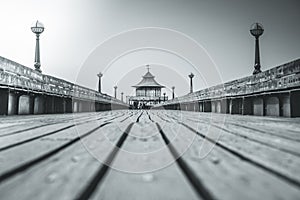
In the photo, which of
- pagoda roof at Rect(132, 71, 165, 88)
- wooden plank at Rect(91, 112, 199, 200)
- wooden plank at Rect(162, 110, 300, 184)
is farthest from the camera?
pagoda roof at Rect(132, 71, 165, 88)

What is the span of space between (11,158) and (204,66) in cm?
470

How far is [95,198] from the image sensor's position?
76 centimetres

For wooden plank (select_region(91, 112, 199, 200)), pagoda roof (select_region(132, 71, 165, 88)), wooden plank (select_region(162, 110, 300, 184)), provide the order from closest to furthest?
wooden plank (select_region(91, 112, 199, 200)) → wooden plank (select_region(162, 110, 300, 184)) → pagoda roof (select_region(132, 71, 165, 88))

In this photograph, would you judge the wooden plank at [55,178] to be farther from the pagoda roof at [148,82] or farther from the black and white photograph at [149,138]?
the pagoda roof at [148,82]

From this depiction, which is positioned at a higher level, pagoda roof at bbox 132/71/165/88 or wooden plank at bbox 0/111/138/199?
pagoda roof at bbox 132/71/165/88

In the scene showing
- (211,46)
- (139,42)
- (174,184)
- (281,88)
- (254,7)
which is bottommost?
(174,184)

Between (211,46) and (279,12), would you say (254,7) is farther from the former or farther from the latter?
(211,46)

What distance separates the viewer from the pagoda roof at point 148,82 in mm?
66562

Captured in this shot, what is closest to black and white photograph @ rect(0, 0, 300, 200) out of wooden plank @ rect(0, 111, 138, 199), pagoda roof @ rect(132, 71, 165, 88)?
wooden plank @ rect(0, 111, 138, 199)

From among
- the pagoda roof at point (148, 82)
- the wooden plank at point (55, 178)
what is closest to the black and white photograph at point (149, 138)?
the wooden plank at point (55, 178)

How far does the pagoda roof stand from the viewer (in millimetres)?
66562

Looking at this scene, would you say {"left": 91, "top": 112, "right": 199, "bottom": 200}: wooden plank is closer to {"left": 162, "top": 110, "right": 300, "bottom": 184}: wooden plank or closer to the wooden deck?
the wooden deck

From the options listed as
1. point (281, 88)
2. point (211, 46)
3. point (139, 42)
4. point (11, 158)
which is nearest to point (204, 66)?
point (281, 88)

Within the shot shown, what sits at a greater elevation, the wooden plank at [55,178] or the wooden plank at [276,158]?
the wooden plank at [276,158]
